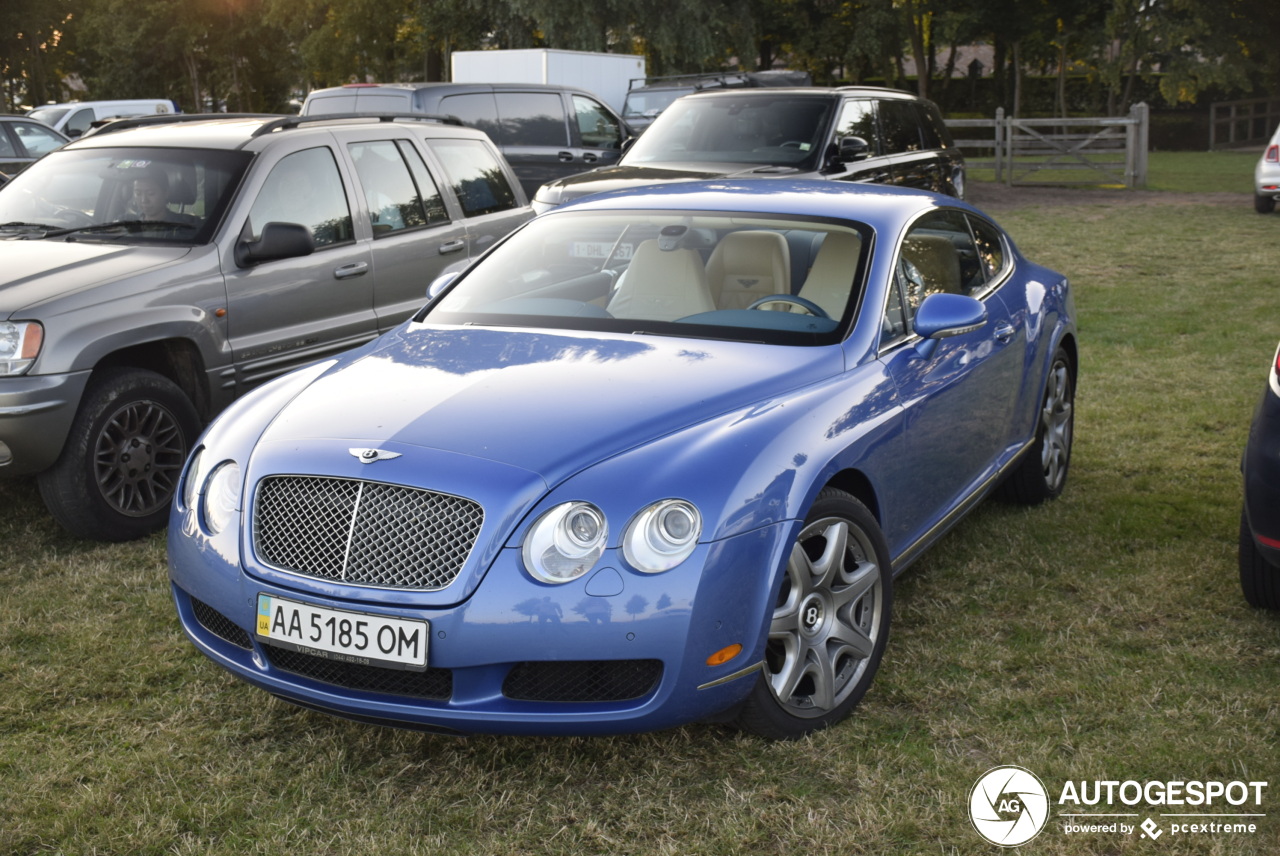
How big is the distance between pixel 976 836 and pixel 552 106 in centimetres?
1364

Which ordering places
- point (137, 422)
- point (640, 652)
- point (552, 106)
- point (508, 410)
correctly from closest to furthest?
point (640, 652)
point (508, 410)
point (137, 422)
point (552, 106)

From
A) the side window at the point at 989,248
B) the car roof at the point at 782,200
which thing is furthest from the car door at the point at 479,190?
the side window at the point at 989,248

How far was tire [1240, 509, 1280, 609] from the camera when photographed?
4457 mm

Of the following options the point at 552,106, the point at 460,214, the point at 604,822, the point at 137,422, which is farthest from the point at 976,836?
the point at 552,106

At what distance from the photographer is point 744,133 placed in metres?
10.9

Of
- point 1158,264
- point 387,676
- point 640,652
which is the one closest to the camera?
point 640,652

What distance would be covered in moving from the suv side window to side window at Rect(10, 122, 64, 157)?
9713mm

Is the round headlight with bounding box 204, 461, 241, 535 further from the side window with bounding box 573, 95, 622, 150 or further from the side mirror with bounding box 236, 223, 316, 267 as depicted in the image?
the side window with bounding box 573, 95, 622, 150

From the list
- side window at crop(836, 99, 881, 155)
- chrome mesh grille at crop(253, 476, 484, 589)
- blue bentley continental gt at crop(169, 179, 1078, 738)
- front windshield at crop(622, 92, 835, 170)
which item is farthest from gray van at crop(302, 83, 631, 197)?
chrome mesh grille at crop(253, 476, 484, 589)

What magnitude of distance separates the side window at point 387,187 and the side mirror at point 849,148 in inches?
168

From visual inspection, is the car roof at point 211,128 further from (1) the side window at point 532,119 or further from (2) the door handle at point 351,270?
(1) the side window at point 532,119

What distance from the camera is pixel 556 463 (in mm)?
3297

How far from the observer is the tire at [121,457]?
5.41m

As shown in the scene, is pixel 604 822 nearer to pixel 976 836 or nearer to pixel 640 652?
pixel 640 652
